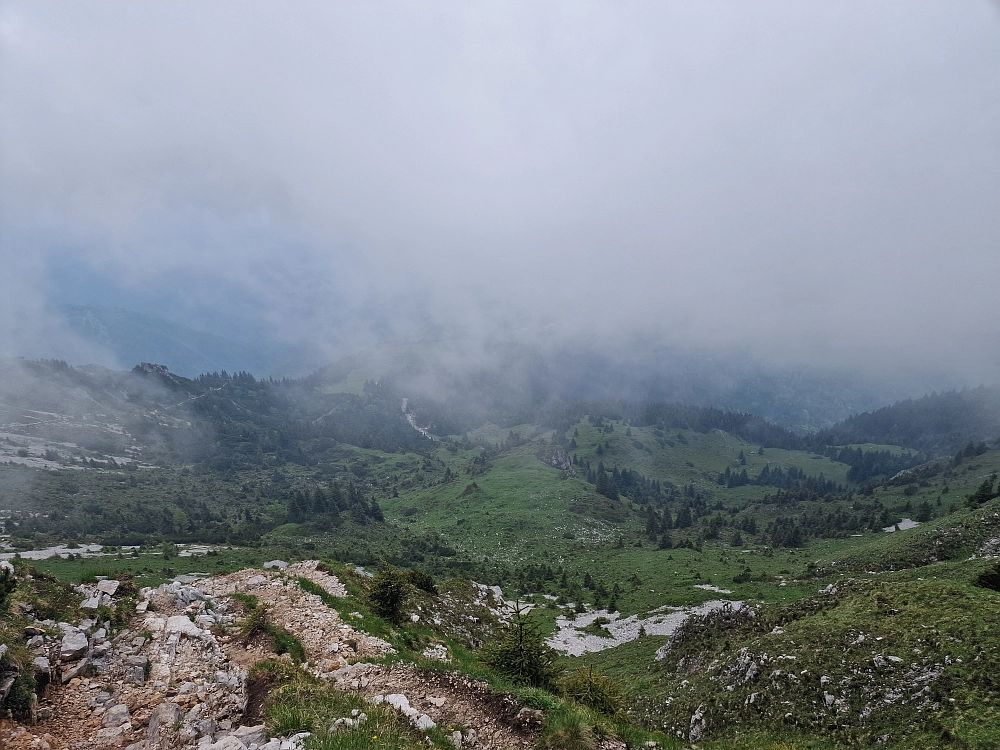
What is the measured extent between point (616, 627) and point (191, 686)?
6020 cm

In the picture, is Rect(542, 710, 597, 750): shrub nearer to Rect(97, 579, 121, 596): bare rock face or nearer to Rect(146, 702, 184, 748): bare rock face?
Rect(146, 702, 184, 748): bare rock face

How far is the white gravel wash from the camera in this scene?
5447cm

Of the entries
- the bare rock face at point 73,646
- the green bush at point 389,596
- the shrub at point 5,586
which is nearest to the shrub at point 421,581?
the green bush at point 389,596

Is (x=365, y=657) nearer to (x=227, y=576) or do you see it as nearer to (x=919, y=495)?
(x=227, y=576)

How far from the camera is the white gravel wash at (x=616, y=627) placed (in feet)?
179

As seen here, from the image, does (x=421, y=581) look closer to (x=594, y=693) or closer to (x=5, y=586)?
(x=594, y=693)

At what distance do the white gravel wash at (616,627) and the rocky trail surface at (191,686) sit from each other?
4183 centimetres

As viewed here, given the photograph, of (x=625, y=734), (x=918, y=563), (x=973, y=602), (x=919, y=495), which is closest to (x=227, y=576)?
(x=625, y=734)

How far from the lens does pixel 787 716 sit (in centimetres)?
1903

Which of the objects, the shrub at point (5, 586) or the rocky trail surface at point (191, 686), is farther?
the shrub at point (5, 586)

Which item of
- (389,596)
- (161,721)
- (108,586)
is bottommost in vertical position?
(389,596)

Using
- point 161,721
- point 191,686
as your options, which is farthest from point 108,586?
point 161,721

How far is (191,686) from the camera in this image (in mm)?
13992

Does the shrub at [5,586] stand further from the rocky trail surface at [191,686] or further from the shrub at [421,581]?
the shrub at [421,581]
